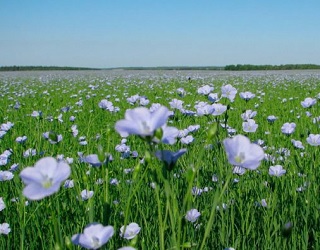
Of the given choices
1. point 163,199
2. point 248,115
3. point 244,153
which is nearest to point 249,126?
point 248,115

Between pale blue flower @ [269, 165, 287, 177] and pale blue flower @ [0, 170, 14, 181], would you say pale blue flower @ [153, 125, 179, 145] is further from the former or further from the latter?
pale blue flower @ [0, 170, 14, 181]

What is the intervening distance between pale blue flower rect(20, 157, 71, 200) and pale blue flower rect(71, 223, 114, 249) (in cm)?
13

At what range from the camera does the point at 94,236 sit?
853 mm

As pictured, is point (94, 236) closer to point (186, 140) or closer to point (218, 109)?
point (218, 109)

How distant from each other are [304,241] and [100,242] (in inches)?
41.8

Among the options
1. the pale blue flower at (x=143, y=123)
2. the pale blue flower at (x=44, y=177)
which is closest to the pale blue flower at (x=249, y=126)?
the pale blue flower at (x=143, y=123)

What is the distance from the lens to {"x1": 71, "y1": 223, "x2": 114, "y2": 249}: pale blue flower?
84 centimetres

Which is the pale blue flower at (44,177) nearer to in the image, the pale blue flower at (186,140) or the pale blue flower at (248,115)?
the pale blue flower at (186,140)

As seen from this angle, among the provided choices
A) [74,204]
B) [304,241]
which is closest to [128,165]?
[74,204]

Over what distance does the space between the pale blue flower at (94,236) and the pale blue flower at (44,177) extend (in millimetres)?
129

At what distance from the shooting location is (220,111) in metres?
1.97

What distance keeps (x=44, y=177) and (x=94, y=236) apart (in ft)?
0.54

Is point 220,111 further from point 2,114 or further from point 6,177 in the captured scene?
point 2,114

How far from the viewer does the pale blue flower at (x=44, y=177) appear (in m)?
0.78
